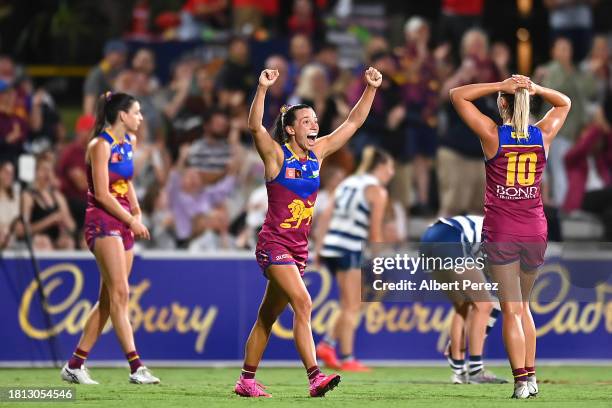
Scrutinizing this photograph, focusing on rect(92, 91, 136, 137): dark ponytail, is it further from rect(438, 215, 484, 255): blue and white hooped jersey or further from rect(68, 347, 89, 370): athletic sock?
rect(438, 215, 484, 255): blue and white hooped jersey

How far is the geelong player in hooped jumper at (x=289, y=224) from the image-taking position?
32.6 ft

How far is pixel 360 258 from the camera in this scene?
560 inches

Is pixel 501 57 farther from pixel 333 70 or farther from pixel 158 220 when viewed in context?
pixel 158 220

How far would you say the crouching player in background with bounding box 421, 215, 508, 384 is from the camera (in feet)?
38.6

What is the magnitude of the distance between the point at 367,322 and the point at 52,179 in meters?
3.98

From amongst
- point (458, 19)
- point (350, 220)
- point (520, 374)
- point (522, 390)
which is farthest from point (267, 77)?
point (458, 19)

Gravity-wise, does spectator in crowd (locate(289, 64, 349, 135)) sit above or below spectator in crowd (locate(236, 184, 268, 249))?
above

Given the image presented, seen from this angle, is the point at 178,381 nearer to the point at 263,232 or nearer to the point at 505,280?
the point at 263,232

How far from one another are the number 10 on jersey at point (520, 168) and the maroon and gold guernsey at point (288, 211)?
4.65 feet

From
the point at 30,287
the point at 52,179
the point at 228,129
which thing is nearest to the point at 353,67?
the point at 228,129

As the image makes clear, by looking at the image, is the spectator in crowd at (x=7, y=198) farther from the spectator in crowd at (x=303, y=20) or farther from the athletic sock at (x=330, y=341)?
the spectator in crowd at (x=303, y=20)

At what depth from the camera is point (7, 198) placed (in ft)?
51.1

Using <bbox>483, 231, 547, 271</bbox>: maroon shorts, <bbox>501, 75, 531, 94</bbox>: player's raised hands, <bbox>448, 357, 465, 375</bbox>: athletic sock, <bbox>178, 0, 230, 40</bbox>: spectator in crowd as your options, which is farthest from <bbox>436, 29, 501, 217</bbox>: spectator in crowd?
<bbox>501, 75, 531, 94</bbox>: player's raised hands

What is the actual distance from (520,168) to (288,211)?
66.5 inches
